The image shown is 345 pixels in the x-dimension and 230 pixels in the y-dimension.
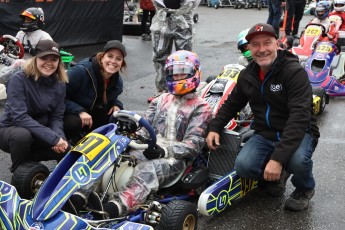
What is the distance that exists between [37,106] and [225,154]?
1.57 metres

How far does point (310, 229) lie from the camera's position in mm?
3820

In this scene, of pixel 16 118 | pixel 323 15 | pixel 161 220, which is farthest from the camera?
pixel 323 15

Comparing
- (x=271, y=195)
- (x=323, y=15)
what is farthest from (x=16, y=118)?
(x=323, y=15)

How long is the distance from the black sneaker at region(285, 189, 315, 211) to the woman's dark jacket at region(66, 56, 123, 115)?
1.84 m

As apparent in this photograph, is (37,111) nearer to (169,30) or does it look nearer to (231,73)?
(231,73)

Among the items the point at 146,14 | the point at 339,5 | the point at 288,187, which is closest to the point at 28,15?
the point at 288,187

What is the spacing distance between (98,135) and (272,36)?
153 cm

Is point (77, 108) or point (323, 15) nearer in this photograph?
point (77, 108)

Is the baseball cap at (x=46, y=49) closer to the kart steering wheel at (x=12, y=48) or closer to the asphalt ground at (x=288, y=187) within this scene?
the asphalt ground at (x=288, y=187)

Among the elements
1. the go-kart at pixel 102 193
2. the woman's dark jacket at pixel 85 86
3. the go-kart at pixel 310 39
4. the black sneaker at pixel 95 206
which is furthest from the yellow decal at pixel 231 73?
the go-kart at pixel 310 39

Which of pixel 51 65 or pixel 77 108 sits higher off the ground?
pixel 51 65

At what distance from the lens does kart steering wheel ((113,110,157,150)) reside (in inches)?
137

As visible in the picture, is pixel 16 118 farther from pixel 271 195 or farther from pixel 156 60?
pixel 156 60

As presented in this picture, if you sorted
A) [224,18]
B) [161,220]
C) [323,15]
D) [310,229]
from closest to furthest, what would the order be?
1. [161,220]
2. [310,229]
3. [323,15]
4. [224,18]
